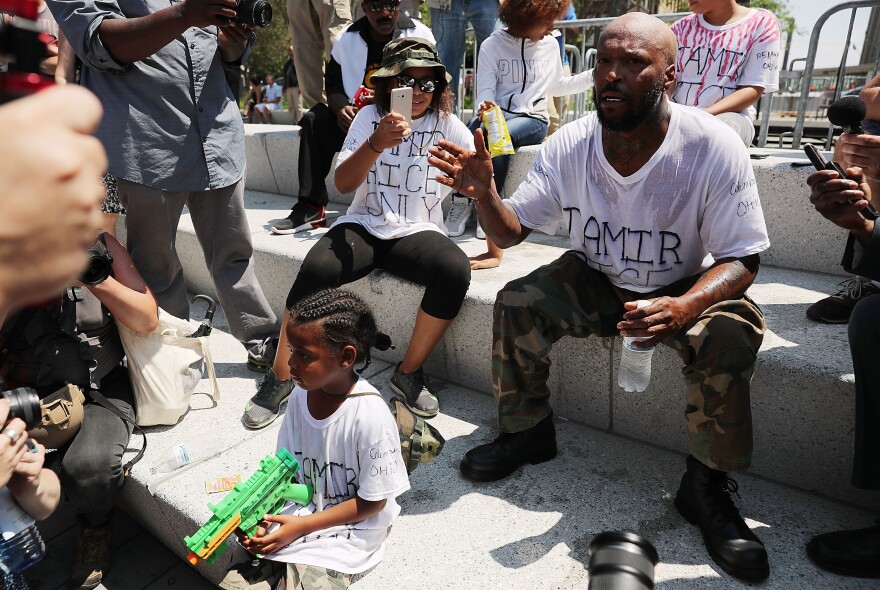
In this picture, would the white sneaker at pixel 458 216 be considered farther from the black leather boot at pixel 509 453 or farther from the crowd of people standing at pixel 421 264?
the black leather boot at pixel 509 453

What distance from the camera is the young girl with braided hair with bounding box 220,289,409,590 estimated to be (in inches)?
64.9

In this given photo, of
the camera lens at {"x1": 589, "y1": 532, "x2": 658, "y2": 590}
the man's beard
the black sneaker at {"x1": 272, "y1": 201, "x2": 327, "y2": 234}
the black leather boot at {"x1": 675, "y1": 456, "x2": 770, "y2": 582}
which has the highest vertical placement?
the man's beard

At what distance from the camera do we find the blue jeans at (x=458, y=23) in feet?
15.5

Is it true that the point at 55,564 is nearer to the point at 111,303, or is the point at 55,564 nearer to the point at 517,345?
the point at 111,303

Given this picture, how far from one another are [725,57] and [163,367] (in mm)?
3152

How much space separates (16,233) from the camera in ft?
1.69

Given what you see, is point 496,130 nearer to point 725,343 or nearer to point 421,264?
point 421,264

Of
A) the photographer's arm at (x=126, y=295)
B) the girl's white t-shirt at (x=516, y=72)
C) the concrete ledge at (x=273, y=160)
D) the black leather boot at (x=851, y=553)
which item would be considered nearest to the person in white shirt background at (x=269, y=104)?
the concrete ledge at (x=273, y=160)

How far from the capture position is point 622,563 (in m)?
0.65

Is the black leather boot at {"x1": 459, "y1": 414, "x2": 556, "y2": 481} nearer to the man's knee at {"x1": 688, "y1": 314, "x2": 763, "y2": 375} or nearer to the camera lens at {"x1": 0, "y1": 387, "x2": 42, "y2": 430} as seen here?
the man's knee at {"x1": 688, "y1": 314, "x2": 763, "y2": 375}

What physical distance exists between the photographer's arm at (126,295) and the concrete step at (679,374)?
1.04 metres

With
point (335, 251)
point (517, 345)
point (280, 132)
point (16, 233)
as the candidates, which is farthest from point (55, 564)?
point (280, 132)

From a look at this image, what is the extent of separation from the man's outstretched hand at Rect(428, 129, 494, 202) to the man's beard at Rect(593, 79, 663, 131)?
0.43 meters

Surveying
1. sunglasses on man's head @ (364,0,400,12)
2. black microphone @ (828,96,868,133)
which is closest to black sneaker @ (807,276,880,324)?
black microphone @ (828,96,868,133)
